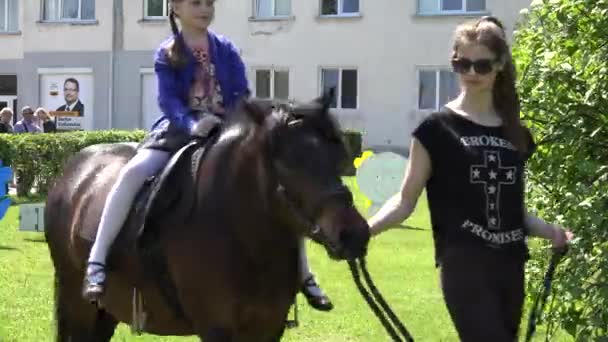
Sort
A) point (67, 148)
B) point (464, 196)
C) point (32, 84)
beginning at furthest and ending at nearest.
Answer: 1. point (32, 84)
2. point (67, 148)
3. point (464, 196)

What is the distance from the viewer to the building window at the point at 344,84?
29562 millimetres

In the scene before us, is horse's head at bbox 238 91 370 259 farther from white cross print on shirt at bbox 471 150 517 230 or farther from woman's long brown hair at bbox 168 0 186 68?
woman's long brown hair at bbox 168 0 186 68

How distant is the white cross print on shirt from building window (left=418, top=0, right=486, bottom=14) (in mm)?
24601

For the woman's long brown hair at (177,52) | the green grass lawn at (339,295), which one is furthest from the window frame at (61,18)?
the woman's long brown hair at (177,52)

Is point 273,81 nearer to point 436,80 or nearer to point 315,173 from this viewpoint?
point 436,80

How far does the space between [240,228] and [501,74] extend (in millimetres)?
1338

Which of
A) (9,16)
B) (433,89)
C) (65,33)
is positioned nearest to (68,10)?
(65,33)

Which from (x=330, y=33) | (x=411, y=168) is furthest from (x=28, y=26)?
(x=411, y=168)

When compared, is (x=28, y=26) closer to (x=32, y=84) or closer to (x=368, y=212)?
(x=32, y=84)

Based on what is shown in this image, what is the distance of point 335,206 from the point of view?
3961 millimetres

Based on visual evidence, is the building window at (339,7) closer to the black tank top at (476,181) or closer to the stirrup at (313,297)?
the stirrup at (313,297)

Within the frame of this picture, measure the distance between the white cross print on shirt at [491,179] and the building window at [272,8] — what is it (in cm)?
2631

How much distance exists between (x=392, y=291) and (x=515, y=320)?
220 inches

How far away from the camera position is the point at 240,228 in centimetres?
459
